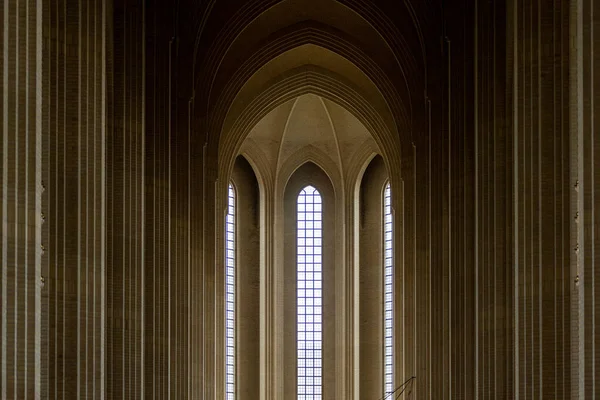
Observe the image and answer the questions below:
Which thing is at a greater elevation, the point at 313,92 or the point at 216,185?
the point at 313,92

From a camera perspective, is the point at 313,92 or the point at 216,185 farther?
the point at 313,92

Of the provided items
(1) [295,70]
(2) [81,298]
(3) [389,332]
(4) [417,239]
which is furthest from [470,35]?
(3) [389,332]

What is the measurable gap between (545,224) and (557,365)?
7.20ft

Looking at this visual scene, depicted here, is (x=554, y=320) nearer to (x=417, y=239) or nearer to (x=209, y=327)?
(x=417, y=239)

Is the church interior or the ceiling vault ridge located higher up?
the ceiling vault ridge

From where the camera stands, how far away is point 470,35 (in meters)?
29.6

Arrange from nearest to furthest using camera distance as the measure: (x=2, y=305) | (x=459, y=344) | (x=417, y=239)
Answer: (x=2, y=305) → (x=459, y=344) → (x=417, y=239)

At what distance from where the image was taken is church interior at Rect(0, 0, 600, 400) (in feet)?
49.8

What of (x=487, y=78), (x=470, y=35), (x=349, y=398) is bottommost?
(x=349, y=398)

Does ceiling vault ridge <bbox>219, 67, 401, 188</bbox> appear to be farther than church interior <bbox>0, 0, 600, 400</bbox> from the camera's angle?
Yes

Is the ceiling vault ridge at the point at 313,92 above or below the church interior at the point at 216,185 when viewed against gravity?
above

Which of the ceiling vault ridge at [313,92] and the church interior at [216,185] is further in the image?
the ceiling vault ridge at [313,92]

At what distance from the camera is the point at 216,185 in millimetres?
42344

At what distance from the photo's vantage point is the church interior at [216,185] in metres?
15.2
